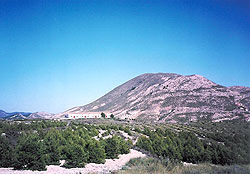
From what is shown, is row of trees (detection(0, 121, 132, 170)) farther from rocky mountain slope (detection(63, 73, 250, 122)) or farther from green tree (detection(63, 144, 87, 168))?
rocky mountain slope (detection(63, 73, 250, 122))

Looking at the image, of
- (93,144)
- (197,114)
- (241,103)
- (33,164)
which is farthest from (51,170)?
(241,103)

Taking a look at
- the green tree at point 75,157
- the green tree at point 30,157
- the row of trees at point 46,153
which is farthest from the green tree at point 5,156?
the green tree at point 75,157

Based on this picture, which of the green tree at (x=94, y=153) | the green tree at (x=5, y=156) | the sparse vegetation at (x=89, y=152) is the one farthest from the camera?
the green tree at (x=94, y=153)

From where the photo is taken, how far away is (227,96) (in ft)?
269

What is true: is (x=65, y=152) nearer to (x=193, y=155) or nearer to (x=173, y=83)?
(x=193, y=155)

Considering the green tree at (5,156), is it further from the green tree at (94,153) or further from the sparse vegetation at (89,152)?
the green tree at (94,153)

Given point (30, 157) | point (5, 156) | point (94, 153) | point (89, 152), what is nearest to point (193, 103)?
point (94, 153)

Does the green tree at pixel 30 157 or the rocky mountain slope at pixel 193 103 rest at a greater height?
the rocky mountain slope at pixel 193 103

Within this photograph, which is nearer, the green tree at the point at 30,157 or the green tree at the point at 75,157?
the green tree at the point at 30,157

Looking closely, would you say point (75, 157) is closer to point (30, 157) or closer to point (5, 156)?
point (30, 157)

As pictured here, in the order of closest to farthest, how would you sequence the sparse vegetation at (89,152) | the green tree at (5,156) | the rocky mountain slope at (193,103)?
the sparse vegetation at (89,152)
the green tree at (5,156)
the rocky mountain slope at (193,103)

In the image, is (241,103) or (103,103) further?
(103,103)

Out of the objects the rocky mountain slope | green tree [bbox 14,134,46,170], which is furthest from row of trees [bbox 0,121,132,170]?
the rocky mountain slope

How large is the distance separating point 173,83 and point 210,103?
3165cm
